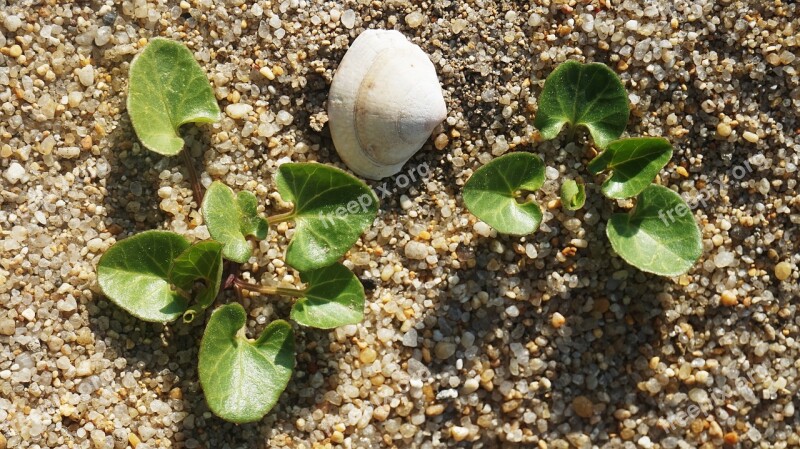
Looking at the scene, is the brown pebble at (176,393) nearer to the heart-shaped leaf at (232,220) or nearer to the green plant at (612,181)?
the heart-shaped leaf at (232,220)

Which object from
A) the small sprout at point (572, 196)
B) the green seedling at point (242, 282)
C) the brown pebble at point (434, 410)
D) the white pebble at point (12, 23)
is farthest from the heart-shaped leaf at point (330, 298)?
the white pebble at point (12, 23)

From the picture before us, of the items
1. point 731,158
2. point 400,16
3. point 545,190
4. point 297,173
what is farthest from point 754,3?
point 297,173

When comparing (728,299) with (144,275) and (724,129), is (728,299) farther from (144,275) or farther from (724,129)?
(144,275)

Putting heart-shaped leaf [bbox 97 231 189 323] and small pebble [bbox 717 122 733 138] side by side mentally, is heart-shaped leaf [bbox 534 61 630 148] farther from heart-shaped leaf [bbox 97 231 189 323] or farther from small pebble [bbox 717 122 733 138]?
heart-shaped leaf [bbox 97 231 189 323]

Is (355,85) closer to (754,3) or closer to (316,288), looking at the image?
(316,288)

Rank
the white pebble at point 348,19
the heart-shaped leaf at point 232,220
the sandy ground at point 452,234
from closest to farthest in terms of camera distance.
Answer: the heart-shaped leaf at point 232,220, the sandy ground at point 452,234, the white pebble at point 348,19
